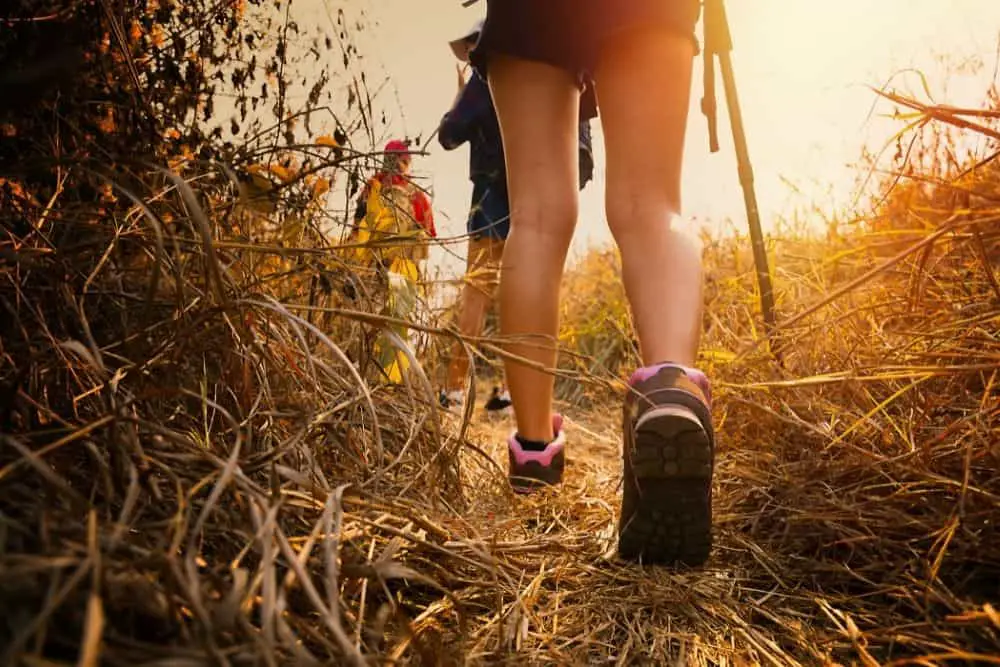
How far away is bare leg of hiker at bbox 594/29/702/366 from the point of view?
3.37 feet

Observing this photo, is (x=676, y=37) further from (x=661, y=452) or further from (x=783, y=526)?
(x=783, y=526)

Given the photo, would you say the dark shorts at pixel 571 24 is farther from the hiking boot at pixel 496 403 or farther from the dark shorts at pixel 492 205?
the hiking boot at pixel 496 403

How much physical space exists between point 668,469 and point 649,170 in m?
0.52

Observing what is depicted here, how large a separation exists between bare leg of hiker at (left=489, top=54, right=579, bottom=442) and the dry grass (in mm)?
266

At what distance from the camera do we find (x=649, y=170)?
42.5 inches

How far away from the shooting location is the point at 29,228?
688 millimetres

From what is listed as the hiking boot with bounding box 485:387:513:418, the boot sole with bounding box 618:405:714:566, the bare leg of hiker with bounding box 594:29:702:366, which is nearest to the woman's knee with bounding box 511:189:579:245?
the bare leg of hiker with bounding box 594:29:702:366

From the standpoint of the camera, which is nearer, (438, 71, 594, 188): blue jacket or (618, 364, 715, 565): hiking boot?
(618, 364, 715, 565): hiking boot

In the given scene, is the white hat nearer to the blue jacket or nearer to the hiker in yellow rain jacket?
the blue jacket

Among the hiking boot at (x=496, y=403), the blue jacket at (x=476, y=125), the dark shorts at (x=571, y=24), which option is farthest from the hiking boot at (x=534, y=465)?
the hiking boot at (x=496, y=403)

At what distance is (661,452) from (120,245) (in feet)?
2.37

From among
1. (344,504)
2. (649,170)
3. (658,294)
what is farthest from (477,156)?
(344,504)

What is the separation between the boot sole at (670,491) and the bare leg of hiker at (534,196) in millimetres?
375

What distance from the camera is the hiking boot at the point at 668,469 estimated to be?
81cm
